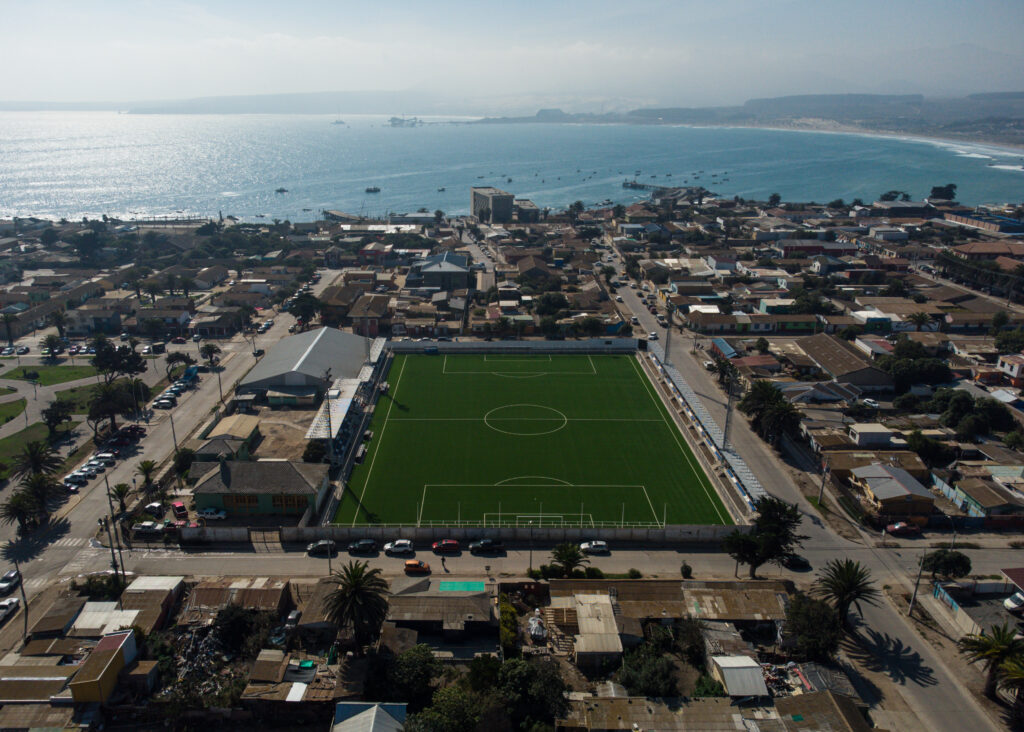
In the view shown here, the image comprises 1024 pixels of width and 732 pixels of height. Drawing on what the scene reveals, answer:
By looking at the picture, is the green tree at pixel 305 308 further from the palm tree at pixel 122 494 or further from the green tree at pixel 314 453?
the palm tree at pixel 122 494

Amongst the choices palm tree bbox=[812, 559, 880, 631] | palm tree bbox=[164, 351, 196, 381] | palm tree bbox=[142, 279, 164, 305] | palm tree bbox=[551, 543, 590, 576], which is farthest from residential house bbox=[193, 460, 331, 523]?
palm tree bbox=[142, 279, 164, 305]

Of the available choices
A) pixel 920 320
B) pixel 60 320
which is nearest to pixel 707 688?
pixel 920 320

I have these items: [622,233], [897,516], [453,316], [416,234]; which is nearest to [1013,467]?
[897,516]

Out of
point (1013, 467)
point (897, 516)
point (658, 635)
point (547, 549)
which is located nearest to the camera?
point (658, 635)

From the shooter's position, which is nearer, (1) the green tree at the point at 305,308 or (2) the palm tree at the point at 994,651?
(2) the palm tree at the point at 994,651

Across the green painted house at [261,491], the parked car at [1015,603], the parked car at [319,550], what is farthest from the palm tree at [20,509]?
the parked car at [1015,603]

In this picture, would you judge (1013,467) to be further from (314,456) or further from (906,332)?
(314,456)

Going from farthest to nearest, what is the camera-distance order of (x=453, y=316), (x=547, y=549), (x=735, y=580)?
(x=453, y=316), (x=547, y=549), (x=735, y=580)

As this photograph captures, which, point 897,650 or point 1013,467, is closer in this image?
point 897,650
